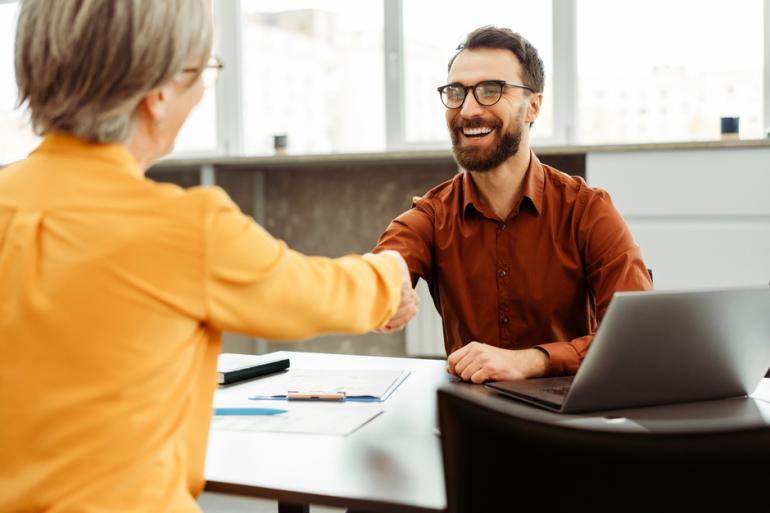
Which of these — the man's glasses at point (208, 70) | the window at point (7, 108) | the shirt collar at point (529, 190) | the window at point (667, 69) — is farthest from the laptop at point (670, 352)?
the window at point (7, 108)

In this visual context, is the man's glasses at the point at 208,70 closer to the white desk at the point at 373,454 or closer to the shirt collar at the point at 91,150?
the shirt collar at the point at 91,150

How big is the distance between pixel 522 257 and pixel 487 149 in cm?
30

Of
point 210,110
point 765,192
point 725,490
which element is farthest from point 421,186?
point 725,490

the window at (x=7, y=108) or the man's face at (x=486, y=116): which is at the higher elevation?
the window at (x=7, y=108)

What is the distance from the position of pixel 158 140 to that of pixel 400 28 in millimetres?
3449

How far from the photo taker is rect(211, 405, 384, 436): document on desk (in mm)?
1272

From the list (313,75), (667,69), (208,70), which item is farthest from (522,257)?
(313,75)

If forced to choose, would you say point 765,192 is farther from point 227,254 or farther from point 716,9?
point 227,254

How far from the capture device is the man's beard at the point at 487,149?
6.88 ft

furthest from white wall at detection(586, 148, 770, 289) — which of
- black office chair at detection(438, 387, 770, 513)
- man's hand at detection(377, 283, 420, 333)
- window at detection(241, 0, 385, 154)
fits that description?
black office chair at detection(438, 387, 770, 513)

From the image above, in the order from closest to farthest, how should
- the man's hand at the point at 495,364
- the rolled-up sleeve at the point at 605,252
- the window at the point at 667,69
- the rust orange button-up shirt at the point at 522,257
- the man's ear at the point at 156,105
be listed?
the man's ear at the point at 156,105
the man's hand at the point at 495,364
the rolled-up sleeve at the point at 605,252
the rust orange button-up shirt at the point at 522,257
the window at the point at 667,69

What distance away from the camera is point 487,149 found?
2098 mm

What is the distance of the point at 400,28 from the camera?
Answer: 4301mm

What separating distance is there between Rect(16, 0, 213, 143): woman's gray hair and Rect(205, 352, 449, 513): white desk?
46 cm
